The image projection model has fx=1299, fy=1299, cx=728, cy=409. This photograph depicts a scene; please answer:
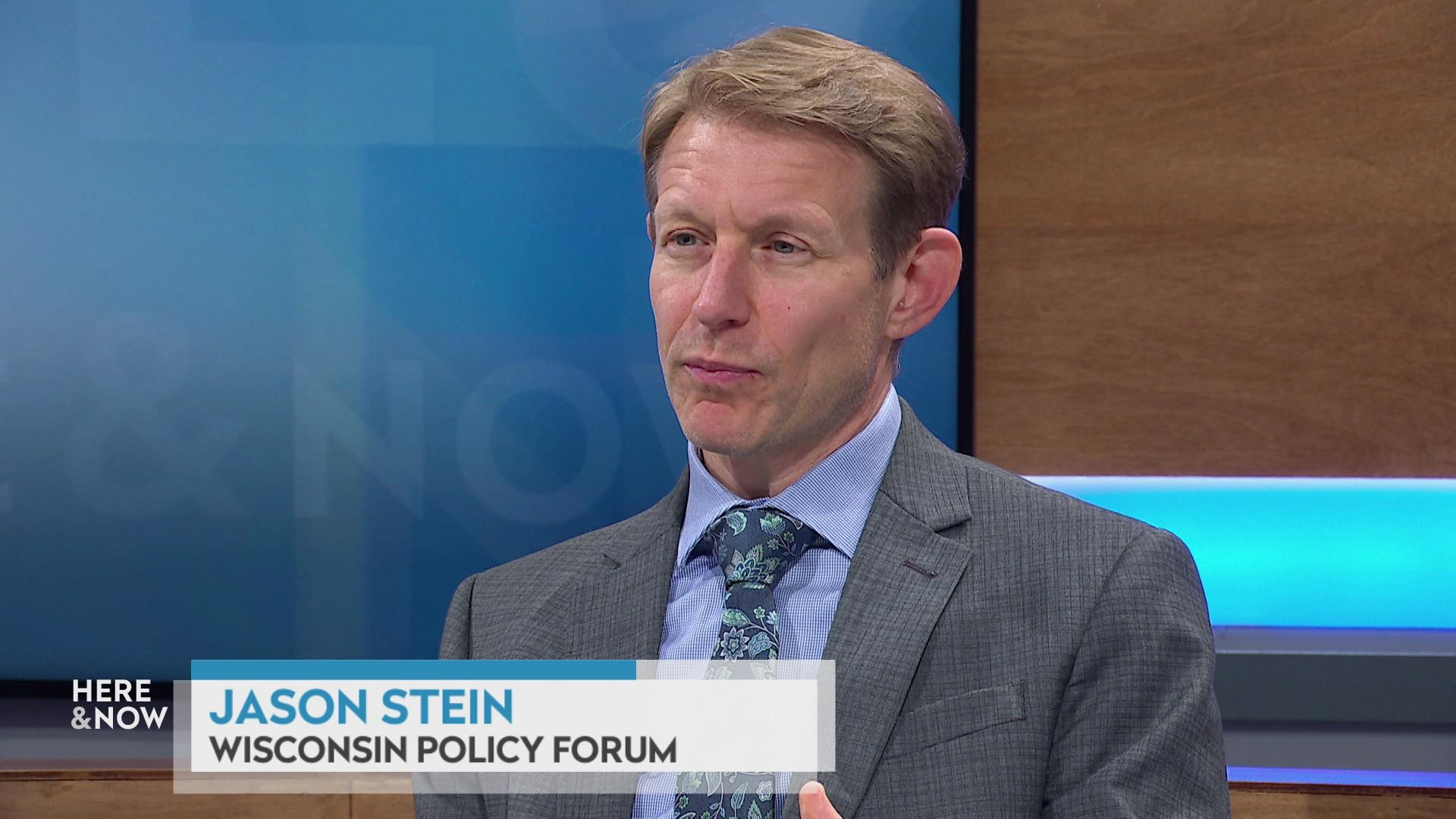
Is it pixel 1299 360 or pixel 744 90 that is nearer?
pixel 744 90

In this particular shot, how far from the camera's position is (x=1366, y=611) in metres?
2.36

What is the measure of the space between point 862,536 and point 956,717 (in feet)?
0.67

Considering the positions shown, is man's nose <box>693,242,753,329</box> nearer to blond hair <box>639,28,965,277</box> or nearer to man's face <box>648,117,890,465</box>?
man's face <box>648,117,890,465</box>

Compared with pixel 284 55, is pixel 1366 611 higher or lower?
lower

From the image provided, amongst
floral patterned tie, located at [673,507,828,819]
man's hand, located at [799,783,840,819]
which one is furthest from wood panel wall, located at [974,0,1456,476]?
man's hand, located at [799,783,840,819]

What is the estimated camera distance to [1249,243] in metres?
2.31

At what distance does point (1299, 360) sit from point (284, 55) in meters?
1.93

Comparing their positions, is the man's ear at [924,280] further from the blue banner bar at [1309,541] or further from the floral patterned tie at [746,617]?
the blue banner bar at [1309,541]

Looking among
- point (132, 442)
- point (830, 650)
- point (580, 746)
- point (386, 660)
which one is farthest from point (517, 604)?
point (132, 442)

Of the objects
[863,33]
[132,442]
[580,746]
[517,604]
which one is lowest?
[580,746]

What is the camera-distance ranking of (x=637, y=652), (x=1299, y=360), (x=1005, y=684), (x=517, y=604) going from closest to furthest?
1. (x=1005, y=684)
2. (x=637, y=652)
3. (x=517, y=604)
4. (x=1299, y=360)

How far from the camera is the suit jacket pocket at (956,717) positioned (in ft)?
3.94

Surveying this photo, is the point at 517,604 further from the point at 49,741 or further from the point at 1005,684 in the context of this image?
the point at 49,741

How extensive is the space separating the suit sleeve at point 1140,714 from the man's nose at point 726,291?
1.43 ft
